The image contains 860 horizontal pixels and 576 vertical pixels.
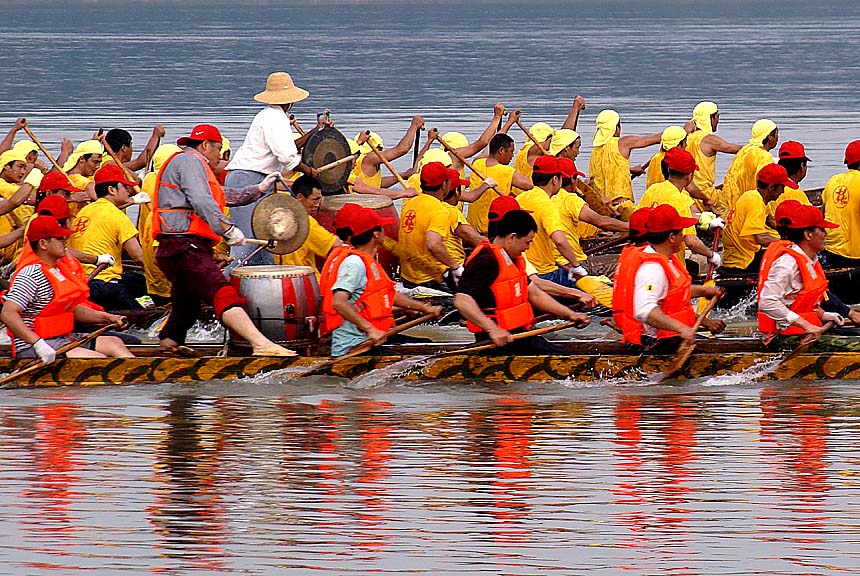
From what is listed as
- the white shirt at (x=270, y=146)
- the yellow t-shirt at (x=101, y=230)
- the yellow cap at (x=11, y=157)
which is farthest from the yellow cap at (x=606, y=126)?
the yellow t-shirt at (x=101, y=230)

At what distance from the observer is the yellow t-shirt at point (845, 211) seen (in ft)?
56.2

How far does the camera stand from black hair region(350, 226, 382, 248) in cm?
1341

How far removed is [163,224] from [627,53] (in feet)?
237

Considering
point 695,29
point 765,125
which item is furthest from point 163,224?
point 695,29

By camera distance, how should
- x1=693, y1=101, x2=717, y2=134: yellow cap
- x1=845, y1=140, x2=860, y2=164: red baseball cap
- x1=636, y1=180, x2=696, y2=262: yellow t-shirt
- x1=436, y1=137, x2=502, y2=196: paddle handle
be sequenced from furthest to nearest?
x1=693, y1=101, x2=717, y2=134: yellow cap < x1=436, y1=137, x2=502, y2=196: paddle handle < x1=845, y1=140, x2=860, y2=164: red baseball cap < x1=636, y1=180, x2=696, y2=262: yellow t-shirt

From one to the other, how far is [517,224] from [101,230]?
4.43 metres

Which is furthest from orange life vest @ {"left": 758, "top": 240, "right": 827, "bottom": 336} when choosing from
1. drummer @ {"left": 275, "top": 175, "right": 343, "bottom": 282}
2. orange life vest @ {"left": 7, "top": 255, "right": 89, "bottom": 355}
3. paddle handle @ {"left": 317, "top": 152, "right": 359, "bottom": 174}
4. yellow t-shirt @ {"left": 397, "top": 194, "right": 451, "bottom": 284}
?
orange life vest @ {"left": 7, "top": 255, "right": 89, "bottom": 355}

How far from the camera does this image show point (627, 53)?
8456cm

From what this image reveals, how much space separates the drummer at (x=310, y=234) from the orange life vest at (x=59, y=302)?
2.24 m

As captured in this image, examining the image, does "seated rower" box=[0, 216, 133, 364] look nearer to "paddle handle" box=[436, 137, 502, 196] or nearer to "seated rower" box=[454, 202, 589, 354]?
"seated rower" box=[454, 202, 589, 354]

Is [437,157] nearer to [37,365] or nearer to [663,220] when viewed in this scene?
[663,220]

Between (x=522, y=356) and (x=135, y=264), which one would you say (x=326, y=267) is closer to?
(x=522, y=356)

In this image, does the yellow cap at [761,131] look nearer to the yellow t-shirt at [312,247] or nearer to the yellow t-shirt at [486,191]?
the yellow t-shirt at [486,191]

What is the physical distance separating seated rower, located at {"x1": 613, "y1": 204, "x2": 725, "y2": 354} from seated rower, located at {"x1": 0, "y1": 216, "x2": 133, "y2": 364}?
150 inches
